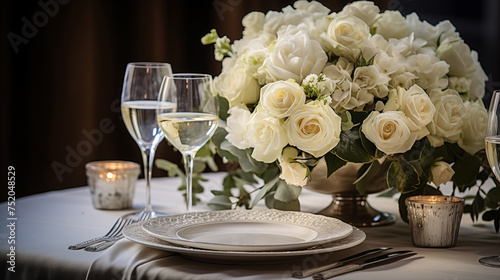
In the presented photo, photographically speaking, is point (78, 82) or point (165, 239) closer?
point (165, 239)

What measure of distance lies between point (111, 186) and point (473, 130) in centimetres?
74

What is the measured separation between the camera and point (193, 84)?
1.20m

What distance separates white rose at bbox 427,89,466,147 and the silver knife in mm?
236

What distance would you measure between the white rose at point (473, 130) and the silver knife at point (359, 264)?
0.87 feet

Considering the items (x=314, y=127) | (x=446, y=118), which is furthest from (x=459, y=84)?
(x=314, y=127)

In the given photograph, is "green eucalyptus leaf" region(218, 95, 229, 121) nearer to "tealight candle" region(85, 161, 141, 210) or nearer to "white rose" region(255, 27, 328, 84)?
"white rose" region(255, 27, 328, 84)

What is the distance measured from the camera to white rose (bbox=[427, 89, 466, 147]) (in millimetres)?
1202

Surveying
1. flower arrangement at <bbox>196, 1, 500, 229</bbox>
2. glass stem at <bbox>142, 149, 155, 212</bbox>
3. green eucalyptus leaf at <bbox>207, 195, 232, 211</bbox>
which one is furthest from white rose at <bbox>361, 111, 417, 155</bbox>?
glass stem at <bbox>142, 149, 155, 212</bbox>

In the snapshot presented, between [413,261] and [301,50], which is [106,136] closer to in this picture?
[301,50]

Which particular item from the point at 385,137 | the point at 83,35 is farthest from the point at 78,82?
the point at 385,137

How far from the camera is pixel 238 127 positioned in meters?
1.23

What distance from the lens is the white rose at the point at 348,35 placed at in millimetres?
1245

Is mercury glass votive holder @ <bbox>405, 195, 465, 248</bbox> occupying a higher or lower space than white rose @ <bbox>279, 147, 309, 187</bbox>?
lower

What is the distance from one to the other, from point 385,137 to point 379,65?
0.52 feet
